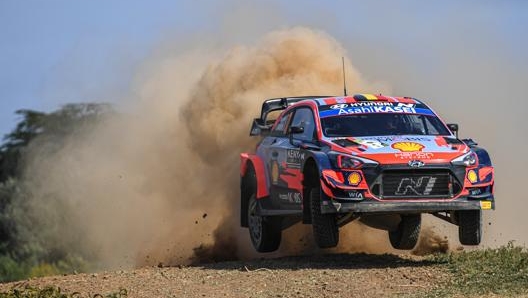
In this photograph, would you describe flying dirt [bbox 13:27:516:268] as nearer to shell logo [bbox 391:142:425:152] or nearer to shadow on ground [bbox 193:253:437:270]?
shadow on ground [bbox 193:253:437:270]

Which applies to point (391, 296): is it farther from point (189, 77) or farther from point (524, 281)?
point (189, 77)

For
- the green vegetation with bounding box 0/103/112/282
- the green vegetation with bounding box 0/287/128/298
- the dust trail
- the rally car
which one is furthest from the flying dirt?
the green vegetation with bounding box 0/103/112/282

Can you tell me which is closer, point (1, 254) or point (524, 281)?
point (524, 281)

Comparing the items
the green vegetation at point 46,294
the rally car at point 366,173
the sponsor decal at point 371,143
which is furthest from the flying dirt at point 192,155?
the green vegetation at point 46,294

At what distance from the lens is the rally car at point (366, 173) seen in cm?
1301

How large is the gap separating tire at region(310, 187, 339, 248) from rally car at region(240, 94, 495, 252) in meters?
0.01

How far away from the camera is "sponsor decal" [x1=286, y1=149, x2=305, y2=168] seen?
1396cm

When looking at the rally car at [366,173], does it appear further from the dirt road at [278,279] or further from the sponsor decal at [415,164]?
the dirt road at [278,279]

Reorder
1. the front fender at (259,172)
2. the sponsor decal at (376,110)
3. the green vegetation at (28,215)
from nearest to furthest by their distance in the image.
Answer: the sponsor decal at (376,110) → the front fender at (259,172) → the green vegetation at (28,215)

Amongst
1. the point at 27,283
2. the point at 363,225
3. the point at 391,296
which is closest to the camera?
the point at 391,296

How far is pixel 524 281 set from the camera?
11.8 metres

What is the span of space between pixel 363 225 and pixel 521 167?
19.7ft

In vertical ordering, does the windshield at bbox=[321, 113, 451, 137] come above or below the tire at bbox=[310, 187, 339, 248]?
above

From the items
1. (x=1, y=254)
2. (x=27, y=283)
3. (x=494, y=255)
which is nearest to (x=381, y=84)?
(x=494, y=255)
